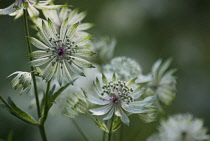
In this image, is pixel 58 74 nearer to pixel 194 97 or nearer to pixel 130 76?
pixel 130 76

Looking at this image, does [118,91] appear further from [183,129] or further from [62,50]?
[183,129]

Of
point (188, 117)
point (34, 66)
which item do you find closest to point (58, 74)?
point (34, 66)

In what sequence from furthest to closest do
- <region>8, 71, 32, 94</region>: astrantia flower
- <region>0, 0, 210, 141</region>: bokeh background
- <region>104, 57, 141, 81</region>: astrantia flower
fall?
<region>0, 0, 210, 141</region>: bokeh background < <region>104, 57, 141, 81</region>: astrantia flower < <region>8, 71, 32, 94</region>: astrantia flower

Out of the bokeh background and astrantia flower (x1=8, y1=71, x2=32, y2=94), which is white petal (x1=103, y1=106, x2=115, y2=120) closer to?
astrantia flower (x1=8, y1=71, x2=32, y2=94)

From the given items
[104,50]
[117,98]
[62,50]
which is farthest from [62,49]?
[104,50]

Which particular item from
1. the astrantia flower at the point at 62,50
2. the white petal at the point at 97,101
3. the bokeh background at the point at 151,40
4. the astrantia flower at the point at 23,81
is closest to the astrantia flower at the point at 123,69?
the white petal at the point at 97,101

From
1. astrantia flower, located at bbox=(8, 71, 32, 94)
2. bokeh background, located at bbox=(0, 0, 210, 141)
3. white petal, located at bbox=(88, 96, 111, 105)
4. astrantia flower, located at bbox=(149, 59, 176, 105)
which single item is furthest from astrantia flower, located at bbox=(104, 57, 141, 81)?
bokeh background, located at bbox=(0, 0, 210, 141)

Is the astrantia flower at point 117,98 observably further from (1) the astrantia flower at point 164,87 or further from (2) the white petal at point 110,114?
(1) the astrantia flower at point 164,87
